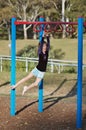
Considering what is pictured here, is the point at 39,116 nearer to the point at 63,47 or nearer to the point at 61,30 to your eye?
the point at 61,30

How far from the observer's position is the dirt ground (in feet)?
26.5

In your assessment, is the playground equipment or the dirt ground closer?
the playground equipment

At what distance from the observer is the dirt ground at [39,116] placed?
8.07 meters

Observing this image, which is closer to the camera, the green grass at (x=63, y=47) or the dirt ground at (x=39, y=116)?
the dirt ground at (x=39, y=116)

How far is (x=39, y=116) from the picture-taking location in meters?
8.83

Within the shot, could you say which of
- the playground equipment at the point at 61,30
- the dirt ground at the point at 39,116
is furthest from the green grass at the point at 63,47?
the playground equipment at the point at 61,30

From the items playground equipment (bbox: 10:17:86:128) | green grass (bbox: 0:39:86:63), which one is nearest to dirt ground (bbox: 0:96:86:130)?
playground equipment (bbox: 10:17:86:128)

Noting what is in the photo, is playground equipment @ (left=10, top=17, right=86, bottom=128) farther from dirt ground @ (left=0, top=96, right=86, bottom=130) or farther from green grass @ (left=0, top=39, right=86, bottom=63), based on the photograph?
green grass @ (left=0, top=39, right=86, bottom=63)

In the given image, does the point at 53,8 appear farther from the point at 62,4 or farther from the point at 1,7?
the point at 1,7

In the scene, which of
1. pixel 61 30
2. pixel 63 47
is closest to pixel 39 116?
pixel 61 30

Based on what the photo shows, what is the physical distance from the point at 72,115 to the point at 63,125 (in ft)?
2.59

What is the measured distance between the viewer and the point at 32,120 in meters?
8.49

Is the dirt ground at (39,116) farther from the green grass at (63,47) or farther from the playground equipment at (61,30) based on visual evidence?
the green grass at (63,47)

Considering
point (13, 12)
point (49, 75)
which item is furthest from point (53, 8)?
point (49, 75)
